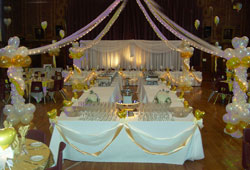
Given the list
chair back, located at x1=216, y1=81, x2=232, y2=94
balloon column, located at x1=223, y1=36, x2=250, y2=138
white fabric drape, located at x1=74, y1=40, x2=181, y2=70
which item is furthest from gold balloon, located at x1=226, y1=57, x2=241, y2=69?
white fabric drape, located at x1=74, y1=40, x2=181, y2=70

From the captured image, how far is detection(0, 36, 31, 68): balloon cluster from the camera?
17.9 ft

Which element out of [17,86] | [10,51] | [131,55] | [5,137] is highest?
[131,55]

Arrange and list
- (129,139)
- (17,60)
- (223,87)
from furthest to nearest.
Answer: (223,87) → (17,60) → (129,139)

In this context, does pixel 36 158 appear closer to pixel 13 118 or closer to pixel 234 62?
pixel 13 118

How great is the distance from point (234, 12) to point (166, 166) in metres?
14.5

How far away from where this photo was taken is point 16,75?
579cm

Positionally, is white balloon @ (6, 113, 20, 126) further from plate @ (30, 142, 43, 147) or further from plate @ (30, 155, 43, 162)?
plate @ (30, 155, 43, 162)

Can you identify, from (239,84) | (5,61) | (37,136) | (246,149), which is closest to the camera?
(246,149)

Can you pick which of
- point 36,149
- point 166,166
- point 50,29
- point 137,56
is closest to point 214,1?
point 137,56

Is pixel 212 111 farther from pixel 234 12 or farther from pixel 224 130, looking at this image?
pixel 234 12

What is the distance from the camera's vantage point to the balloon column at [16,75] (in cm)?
551

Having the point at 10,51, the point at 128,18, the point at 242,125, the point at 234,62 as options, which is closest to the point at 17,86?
the point at 10,51

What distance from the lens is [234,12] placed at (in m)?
15.9

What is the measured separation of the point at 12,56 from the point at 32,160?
3221mm
